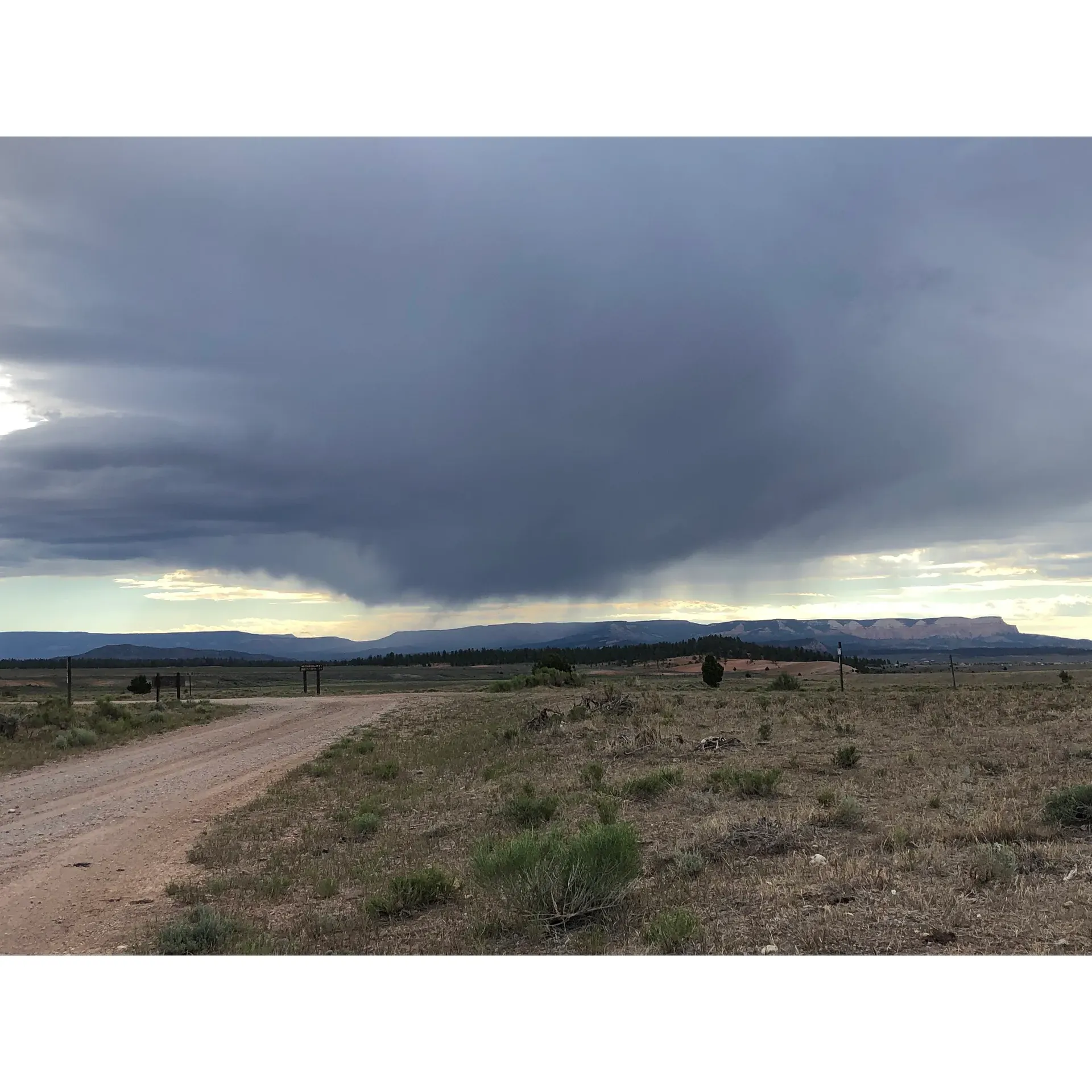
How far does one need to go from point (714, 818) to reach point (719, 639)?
18537cm

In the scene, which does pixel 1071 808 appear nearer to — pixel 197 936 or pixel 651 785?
pixel 651 785

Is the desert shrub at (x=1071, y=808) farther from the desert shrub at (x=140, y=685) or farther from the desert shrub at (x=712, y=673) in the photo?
the desert shrub at (x=140, y=685)

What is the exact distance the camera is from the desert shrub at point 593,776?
1582cm

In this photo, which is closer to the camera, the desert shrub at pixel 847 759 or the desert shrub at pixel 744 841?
the desert shrub at pixel 744 841

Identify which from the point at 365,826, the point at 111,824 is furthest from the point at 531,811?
the point at 111,824

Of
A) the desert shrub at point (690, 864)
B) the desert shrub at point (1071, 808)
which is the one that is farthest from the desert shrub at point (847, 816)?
the desert shrub at point (690, 864)

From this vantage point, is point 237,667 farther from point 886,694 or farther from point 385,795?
point 385,795

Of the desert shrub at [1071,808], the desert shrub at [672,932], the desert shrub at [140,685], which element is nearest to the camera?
the desert shrub at [672,932]

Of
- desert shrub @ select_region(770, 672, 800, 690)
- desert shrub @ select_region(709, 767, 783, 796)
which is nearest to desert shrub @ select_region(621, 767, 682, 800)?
desert shrub @ select_region(709, 767, 783, 796)

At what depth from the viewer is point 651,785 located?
14.6 m

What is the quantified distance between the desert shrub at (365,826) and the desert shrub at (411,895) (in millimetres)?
4039

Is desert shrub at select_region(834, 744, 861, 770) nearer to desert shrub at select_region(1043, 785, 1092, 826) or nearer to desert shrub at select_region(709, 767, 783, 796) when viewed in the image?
desert shrub at select_region(709, 767, 783, 796)

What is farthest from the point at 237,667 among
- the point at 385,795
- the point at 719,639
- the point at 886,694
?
the point at 385,795

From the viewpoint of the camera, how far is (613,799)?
13727mm
